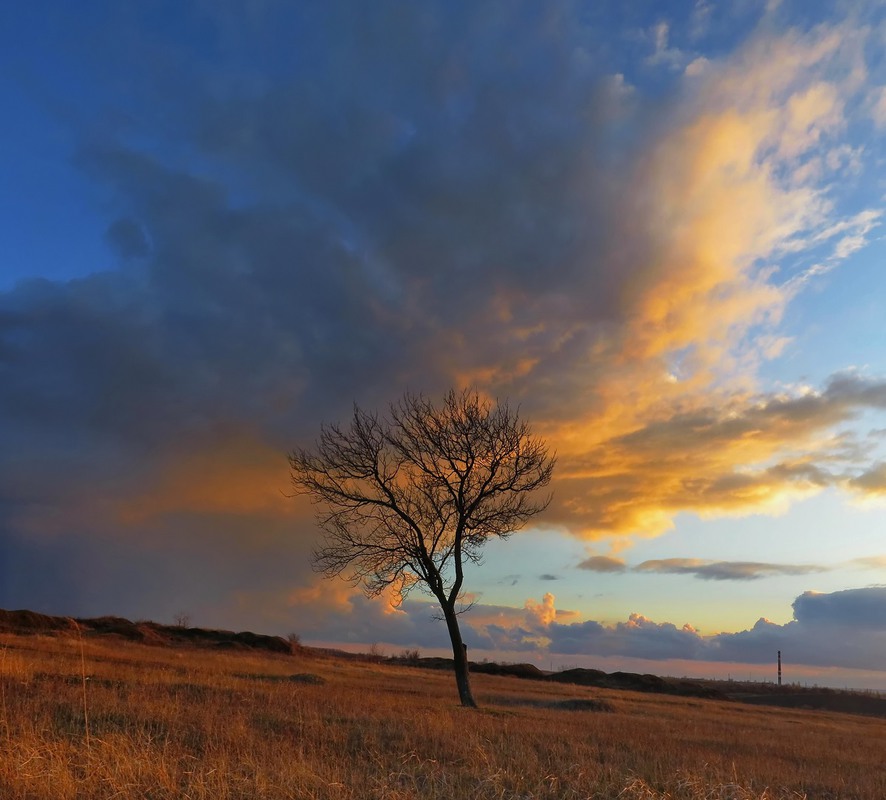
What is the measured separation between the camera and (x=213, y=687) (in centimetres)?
1981

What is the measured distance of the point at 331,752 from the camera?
12.0m

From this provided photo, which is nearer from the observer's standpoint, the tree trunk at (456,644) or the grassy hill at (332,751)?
the grassy hill at (332,751)

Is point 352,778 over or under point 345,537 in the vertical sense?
under

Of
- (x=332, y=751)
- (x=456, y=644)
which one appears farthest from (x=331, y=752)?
(x=456, y=644)

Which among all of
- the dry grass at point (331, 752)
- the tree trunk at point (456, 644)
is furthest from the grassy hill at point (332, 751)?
the tree trunk at point (456, 644)

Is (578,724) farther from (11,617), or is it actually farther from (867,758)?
(11,617)

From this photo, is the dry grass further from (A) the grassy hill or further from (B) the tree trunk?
(B) the tree trunk

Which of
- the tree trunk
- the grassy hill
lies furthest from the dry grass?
the tree trunk

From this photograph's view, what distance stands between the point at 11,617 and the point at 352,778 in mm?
60387

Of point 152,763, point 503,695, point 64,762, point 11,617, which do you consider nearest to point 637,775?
point 152,763

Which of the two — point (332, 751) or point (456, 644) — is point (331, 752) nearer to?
point (332, 751)

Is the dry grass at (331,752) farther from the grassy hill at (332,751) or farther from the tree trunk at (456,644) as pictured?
the tree trunk at (456,644)

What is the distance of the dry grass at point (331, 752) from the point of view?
28.7 ft

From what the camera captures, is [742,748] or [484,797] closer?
[484,797]
